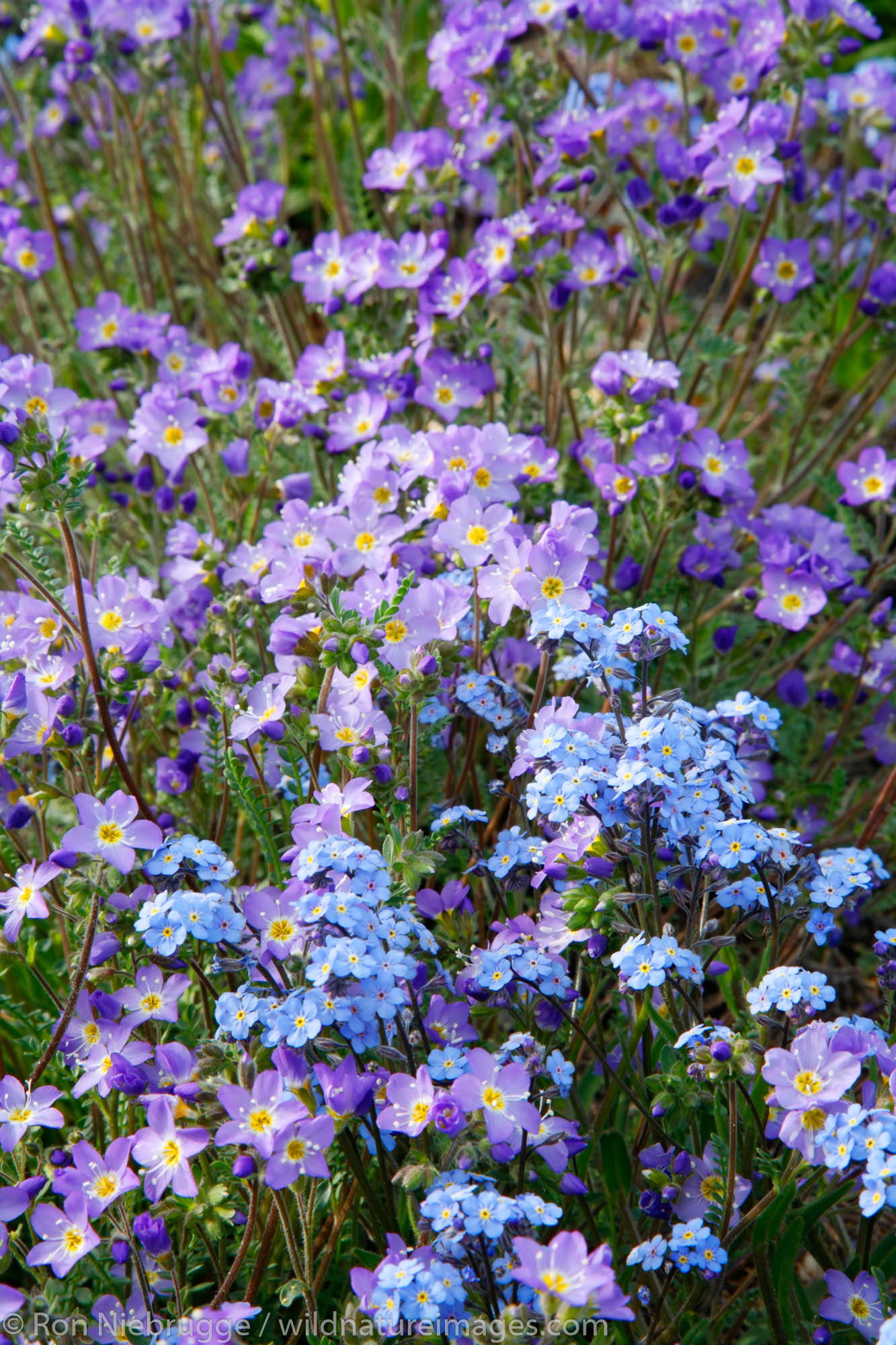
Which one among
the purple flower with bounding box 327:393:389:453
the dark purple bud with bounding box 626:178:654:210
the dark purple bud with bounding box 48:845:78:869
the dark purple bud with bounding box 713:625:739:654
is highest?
the dark purple bud with bounding box 626:178:654:210

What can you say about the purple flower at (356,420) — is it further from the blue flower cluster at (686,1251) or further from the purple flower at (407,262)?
the blue flower cluster at (686,1251)

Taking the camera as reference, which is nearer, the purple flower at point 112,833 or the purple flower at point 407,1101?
the purple flower at point 407,1101

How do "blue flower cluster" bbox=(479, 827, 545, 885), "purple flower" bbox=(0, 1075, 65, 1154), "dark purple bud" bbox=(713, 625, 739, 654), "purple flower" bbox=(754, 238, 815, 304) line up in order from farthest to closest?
"purple flower" bbox=(754, 238, 815, 304) < "dark purple bud" bbox=(713, 625, 739, 654) < "blue flower cluster" bbox=(479, 827, 545, 885) < "purple flower" bbox=(0, 1075, 65, 1154)

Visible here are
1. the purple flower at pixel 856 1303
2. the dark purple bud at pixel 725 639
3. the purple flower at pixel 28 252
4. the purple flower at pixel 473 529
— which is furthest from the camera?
the purple flower at pixel 28 252

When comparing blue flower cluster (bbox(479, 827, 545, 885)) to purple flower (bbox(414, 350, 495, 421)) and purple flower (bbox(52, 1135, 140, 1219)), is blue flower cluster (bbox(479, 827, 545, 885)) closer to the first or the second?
purple flower (bbox(52, 1135, 140, 1219))

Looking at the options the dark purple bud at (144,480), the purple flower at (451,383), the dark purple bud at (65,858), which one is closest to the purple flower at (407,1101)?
the dark purple bud at (65,858)

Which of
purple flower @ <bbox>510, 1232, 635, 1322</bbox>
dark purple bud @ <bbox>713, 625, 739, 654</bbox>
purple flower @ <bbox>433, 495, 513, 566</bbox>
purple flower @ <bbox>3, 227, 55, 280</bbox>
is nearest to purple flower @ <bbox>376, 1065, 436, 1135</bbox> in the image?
purple flower @ <bbox>510, 1232, 635, 1322</bbox>

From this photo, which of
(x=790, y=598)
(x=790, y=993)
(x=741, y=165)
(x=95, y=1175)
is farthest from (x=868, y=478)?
(x=95, y=1175)
